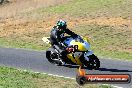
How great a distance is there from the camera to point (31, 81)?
13.3 meters

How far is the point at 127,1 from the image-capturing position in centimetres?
3600

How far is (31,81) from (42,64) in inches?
181

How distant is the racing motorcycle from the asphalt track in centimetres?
37

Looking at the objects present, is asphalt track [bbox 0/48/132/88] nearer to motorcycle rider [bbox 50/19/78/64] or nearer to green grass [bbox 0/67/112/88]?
motorcycle rider [bbox 50/19/78/64]

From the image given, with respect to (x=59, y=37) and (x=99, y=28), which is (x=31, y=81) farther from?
(x=99, y=28)

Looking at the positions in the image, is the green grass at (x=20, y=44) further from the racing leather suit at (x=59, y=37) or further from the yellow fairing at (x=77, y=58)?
the yellow fairing at (x=77, y=58)

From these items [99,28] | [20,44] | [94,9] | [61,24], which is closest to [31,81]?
[61,24]

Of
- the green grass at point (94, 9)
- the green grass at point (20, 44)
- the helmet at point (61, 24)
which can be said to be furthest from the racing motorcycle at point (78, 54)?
the green grass at point (94, 9)

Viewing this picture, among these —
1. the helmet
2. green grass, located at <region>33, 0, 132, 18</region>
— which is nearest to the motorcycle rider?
the helmet

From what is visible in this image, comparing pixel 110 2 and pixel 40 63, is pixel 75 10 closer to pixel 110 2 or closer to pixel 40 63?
pixel 110 2

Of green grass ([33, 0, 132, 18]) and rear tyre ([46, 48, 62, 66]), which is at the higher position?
rear tyre ([46, 48, 62, 66])

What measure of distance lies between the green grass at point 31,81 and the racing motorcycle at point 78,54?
3.05 meters

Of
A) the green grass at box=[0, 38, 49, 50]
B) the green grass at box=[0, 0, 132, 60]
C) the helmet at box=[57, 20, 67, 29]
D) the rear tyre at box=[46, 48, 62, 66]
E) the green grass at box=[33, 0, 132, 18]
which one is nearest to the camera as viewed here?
the helmet at box=[57, 20, 67, 29]

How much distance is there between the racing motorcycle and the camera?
1730 centimetres
